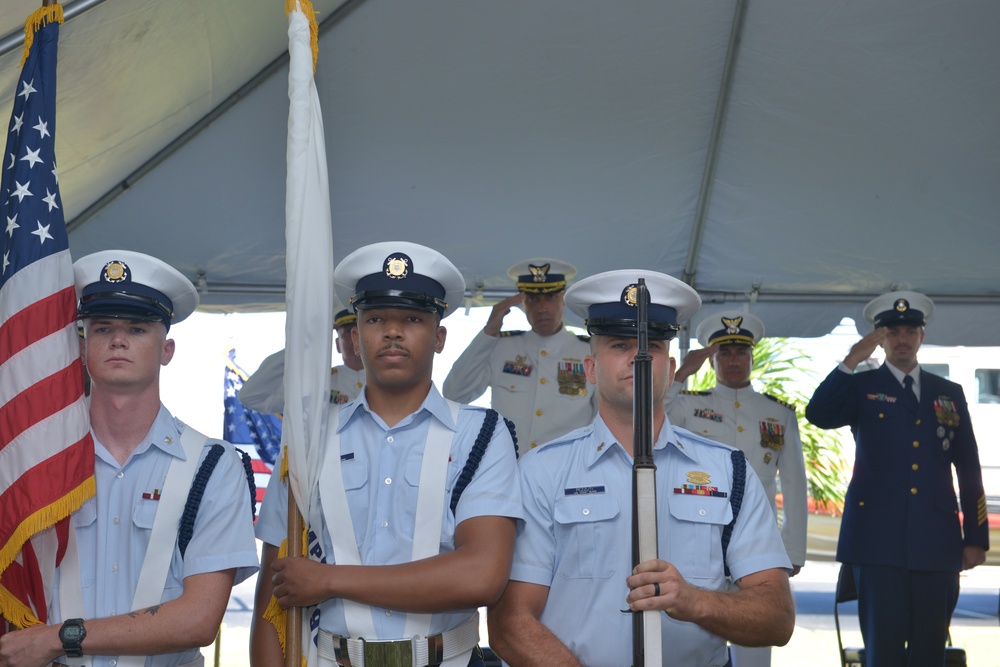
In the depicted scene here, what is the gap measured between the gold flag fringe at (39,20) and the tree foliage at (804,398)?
10.5 metres

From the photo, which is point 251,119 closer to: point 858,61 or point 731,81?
point 731,81

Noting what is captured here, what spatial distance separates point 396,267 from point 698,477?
94cm

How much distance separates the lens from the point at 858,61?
15.5 ft

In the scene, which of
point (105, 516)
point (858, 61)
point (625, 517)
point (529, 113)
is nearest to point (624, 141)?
point (529, 113)

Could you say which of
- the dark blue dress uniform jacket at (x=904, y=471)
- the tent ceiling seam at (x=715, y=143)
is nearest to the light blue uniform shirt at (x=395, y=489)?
the tent ceiling seam at (x=715, y=143)

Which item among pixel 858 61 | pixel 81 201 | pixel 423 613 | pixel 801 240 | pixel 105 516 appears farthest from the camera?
pixel 801 240

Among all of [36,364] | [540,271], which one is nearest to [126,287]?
[36,364]

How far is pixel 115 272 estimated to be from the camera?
8.73ft

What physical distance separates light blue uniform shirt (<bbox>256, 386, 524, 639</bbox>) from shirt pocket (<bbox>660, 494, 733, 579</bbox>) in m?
0.39

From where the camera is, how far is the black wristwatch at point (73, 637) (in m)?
2.27

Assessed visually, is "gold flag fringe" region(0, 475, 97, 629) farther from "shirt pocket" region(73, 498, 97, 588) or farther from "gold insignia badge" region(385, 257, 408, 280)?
"gold insignia badge" region(385, 257, 408, 280)

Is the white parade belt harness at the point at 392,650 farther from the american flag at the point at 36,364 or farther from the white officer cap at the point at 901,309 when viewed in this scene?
the white officer cap at the point at 901,309

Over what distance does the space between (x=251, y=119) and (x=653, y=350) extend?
3153 millimetres

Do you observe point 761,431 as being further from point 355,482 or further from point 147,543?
point 147,543
